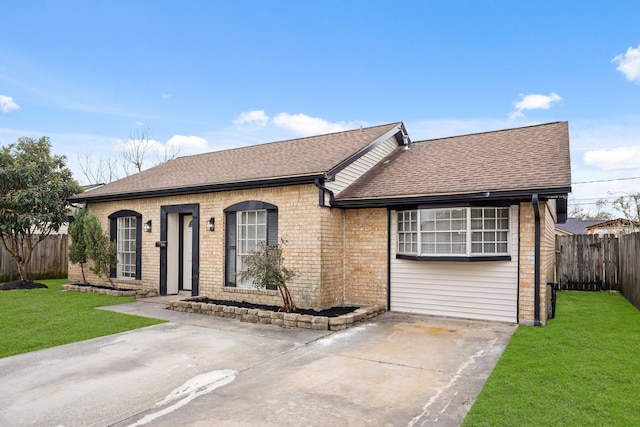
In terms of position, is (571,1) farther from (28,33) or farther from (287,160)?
(28,33)

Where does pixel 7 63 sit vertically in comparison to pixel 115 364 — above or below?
above

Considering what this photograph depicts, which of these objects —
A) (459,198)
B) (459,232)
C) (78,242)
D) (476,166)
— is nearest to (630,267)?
(476,166)

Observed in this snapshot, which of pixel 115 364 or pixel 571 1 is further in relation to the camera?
pixel 571 1

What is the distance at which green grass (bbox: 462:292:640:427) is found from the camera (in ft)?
12.0

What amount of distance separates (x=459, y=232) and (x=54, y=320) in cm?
829

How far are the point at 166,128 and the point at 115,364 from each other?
27412 mm


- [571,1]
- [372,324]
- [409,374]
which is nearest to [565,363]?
[409,374]

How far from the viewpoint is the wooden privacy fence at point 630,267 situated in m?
9.78

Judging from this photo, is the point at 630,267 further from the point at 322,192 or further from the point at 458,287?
the point at 322,192

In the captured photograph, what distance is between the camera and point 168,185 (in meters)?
11.5

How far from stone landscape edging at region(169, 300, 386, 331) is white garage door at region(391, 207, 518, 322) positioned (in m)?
0.80

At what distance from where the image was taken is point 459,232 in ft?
26.6

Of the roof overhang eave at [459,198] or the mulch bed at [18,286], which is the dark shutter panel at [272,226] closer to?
the roof overhang eave at [459,198]

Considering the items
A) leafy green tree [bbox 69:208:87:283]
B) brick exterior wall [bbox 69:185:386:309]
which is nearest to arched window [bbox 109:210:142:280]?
leafy green tree [bbox 69:208:87:283]
